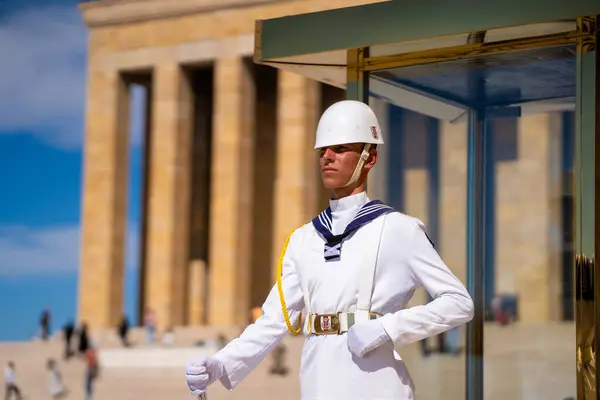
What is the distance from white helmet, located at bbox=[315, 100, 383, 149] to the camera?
6199mm

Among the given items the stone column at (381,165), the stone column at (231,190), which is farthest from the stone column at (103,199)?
the stone column at (381,165)

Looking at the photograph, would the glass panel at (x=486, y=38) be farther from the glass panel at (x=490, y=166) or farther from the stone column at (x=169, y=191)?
the stone column at (x=169, y=191)

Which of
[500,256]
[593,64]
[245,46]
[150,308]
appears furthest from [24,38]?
[593,64]

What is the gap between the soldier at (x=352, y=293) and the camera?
5.89 meters

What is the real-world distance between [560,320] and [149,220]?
41.0 m

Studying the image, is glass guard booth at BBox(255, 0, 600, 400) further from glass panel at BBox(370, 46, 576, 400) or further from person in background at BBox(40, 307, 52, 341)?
person in background at BBox(40, 307, 52, 341)

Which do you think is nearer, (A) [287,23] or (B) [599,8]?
(B) [599,8]

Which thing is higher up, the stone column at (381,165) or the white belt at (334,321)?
the stone column at (381,165)

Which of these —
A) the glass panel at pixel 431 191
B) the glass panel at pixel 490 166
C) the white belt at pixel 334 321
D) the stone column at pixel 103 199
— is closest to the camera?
the white belt at pixel 334 321

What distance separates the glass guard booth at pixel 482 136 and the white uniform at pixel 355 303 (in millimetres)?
1377

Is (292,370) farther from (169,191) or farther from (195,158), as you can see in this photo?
(195,158)

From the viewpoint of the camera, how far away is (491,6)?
7125 mm

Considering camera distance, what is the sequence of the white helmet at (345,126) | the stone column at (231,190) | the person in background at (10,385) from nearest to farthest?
the white helmet at (345,126)
the person in background at (10,385)
the stone column at (231,190)

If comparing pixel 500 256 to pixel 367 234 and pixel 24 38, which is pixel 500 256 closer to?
pixel 367 234
